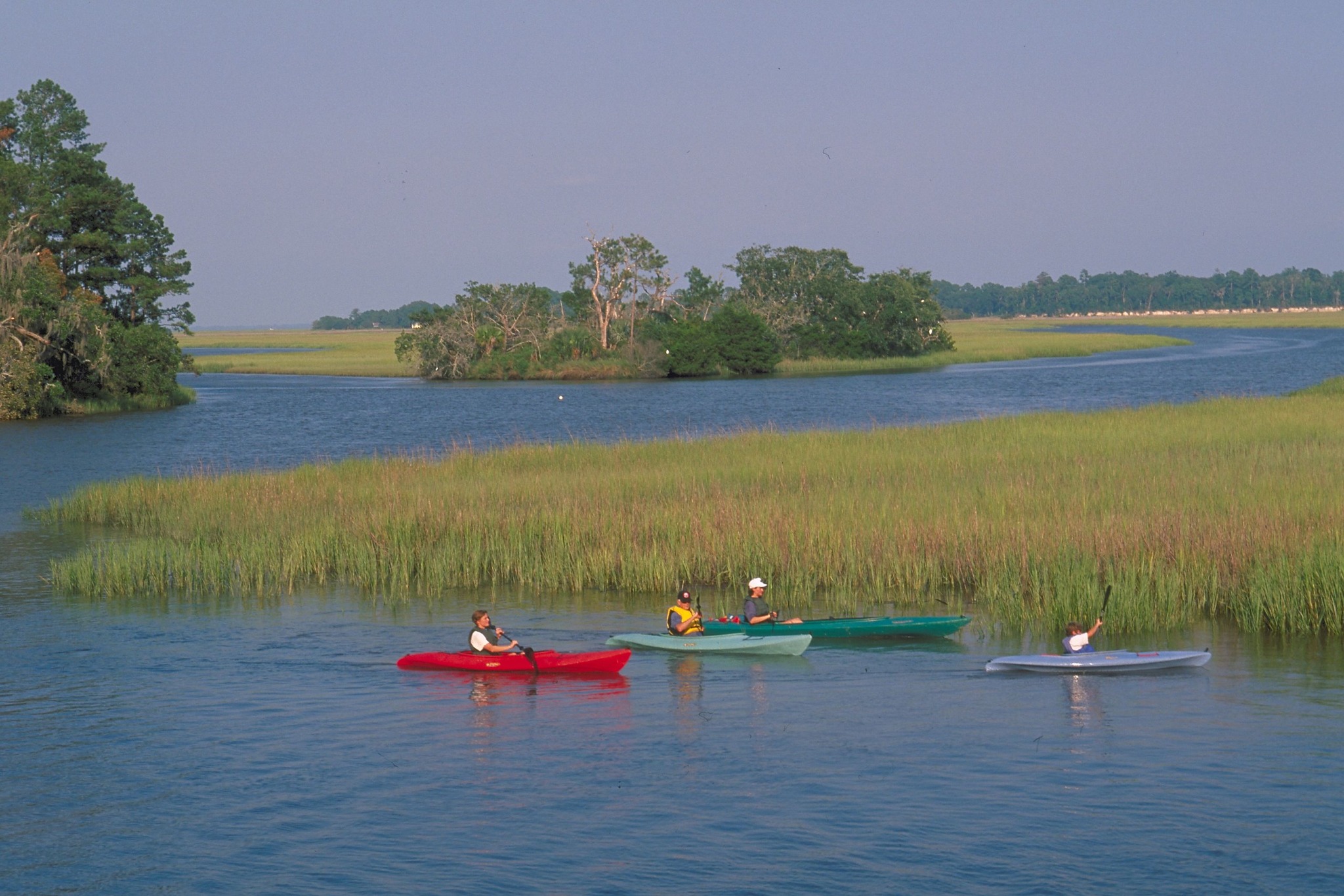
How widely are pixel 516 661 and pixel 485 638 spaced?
56 cm

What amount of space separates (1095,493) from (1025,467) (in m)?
5.38

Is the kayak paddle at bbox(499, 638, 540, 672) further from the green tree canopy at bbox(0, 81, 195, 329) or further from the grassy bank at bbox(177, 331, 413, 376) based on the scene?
the grassy bank at bbox(177, 331, 413, 376)

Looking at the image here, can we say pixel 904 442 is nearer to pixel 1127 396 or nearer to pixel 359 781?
pixel 359 781

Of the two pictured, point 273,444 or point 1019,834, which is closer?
point 1019,834

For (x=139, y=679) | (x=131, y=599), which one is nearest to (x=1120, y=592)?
(x=139, y=679)

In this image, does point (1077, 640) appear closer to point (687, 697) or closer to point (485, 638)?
point (687, 697)

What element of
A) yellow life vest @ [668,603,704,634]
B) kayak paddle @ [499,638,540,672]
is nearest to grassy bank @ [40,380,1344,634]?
yellow life vest @ [668,603,704,634]

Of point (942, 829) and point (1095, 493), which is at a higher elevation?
point (1095, 493)

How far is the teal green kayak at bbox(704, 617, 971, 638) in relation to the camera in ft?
61.4

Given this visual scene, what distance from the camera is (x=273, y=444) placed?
5375cm

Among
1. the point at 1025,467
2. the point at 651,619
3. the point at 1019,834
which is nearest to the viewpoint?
the point at 1019,834

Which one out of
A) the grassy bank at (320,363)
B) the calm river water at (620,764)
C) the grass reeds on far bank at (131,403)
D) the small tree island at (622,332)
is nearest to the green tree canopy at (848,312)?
the small tree island at (622,332)

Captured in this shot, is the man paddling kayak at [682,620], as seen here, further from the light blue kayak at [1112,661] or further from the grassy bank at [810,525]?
the light blue kayak at [1112,661]

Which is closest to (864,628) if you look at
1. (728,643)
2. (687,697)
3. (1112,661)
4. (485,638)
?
(728,643)
